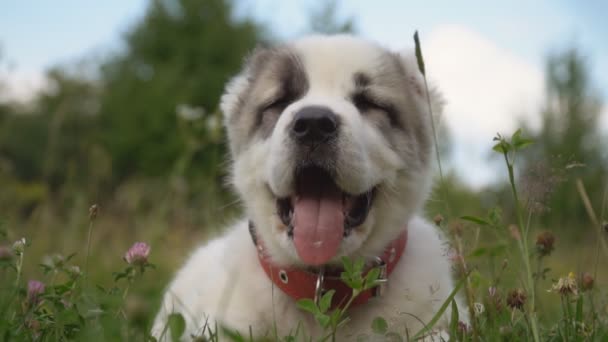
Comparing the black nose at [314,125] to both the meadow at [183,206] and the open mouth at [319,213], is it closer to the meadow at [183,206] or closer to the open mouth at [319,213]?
the open mouth at [319,213]

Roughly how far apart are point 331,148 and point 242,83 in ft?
3.56

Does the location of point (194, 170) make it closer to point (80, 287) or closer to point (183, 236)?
point (183, 236)

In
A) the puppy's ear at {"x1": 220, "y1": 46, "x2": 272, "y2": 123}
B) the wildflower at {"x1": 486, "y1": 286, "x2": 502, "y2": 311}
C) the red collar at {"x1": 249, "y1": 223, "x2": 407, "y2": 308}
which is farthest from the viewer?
the puppy's ear at {"x1": 220, "y1": 46, "x2": 272, "y2": 123}

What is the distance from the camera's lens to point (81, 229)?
8148mm

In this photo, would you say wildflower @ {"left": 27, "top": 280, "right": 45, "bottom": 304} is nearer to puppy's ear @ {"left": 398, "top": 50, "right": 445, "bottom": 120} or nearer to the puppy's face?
the puppy's face

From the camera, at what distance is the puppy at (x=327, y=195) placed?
269 centimetres

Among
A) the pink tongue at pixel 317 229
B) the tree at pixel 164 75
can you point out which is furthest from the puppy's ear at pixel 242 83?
the tree at pixel 164 75

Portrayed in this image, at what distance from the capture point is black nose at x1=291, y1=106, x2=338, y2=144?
104 inches

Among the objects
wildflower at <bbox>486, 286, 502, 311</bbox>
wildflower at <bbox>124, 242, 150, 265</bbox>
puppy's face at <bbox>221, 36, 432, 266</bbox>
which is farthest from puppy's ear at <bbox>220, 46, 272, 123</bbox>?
wildflower at <bbox>486, 286, 502, 311</bbox>

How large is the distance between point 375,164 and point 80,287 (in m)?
1.36

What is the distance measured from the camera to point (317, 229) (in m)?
2.68

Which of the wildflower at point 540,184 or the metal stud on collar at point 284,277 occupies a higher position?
the wildflower at point 540,184

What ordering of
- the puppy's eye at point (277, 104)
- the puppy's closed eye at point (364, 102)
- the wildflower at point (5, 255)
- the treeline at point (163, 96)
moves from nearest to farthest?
the wildflower at point (5, 255)
the puppy's closed eye at point (364, 102)
the puppy's eye at point (277, 104)
the treeline at point (163, 96)

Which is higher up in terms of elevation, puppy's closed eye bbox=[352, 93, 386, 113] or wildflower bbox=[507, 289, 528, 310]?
puppy's closed eye bbox=[352, 93, 386, 113]
